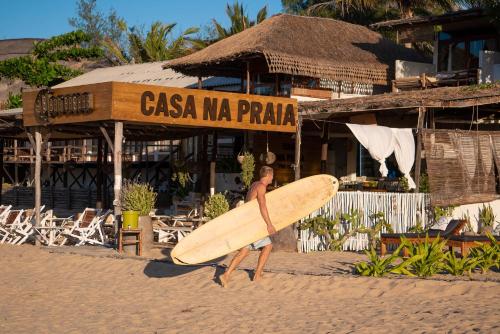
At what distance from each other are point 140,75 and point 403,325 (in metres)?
26.6

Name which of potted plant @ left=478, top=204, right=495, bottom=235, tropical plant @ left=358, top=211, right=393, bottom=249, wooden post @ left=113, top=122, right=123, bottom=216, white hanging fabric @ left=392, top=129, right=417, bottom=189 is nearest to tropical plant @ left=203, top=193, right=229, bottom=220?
wooden post @ left=113, top=122, right=123, bottom=216

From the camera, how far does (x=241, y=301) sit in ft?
34.9

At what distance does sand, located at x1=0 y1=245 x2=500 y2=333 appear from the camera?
9.00 m

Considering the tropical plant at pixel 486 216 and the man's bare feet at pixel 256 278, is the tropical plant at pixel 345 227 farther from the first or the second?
the man's bare feet at pixel 256 278

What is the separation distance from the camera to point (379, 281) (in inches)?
429

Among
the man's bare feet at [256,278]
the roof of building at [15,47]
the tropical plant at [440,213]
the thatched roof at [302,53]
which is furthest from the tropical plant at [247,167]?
the roof of building at [15,47]

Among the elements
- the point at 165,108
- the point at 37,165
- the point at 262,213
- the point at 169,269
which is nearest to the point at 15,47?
the point at 37,165

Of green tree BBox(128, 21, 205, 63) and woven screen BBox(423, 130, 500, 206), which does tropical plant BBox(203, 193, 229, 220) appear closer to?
woven screen BBox(423, 130, 500, 206)

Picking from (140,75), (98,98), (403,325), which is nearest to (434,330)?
(403,325)

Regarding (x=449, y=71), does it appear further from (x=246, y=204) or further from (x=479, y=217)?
(x=246, y=204)

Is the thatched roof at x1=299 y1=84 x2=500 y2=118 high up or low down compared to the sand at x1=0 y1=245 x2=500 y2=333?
up

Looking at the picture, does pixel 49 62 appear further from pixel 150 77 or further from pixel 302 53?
pixel 302 53

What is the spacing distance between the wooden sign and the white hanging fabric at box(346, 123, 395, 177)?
1.71 m

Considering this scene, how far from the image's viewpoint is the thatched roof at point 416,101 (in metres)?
16.2
